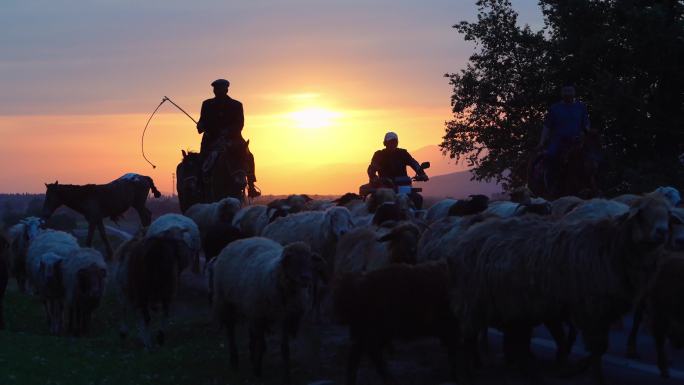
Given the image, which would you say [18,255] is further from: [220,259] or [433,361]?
[433,361]

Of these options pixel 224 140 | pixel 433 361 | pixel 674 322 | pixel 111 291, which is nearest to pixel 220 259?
pixel 433 361

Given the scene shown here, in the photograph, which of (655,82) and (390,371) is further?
(655,82)

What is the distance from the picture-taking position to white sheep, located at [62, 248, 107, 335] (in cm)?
1852

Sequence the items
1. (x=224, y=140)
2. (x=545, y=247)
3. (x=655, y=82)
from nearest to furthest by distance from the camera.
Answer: (x=545, y=247) < (x=224, y=140) < (x=655, y=82)

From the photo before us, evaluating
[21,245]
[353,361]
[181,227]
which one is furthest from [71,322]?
[353,361]

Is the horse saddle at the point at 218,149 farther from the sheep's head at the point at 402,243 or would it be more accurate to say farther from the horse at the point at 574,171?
the sheep's head at the point at 402,243

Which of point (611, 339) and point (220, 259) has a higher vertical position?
point (220, 259)

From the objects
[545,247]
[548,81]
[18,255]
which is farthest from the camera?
[548,81]

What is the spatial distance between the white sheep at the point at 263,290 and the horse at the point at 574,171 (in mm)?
8052

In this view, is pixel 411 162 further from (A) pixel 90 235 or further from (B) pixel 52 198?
(B) pixel 52 198

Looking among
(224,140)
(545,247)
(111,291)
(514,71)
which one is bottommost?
(111,291)

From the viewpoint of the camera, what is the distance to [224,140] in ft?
80.6

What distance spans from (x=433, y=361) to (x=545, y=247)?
2501 millimetres

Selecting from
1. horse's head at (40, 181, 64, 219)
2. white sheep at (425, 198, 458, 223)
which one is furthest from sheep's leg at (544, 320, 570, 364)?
horse's head at (40, 181, 64, 219)
